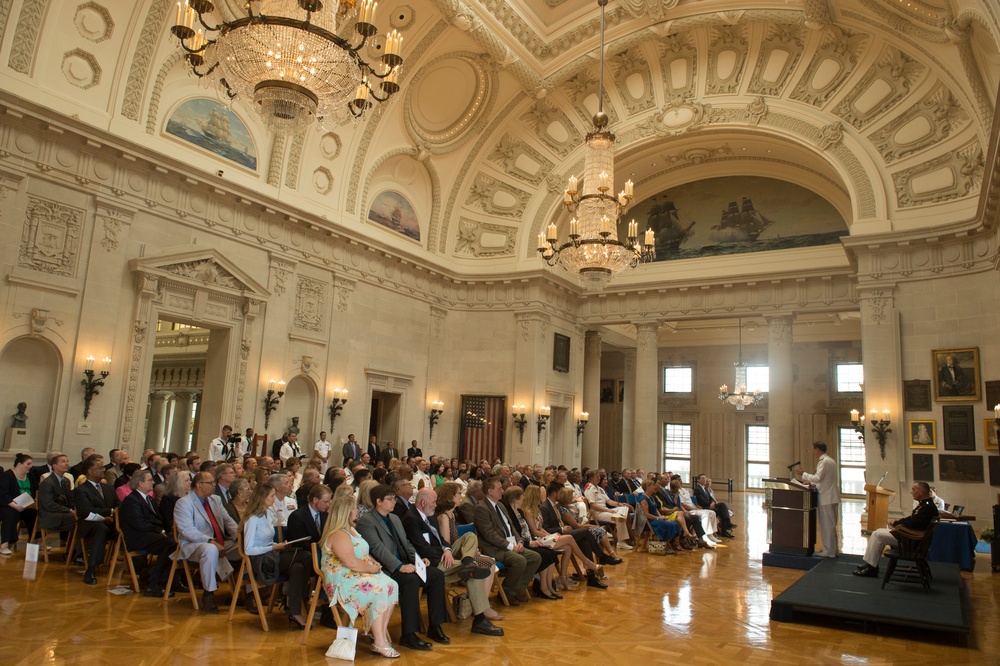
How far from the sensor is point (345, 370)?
16875mm

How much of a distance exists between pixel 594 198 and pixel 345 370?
8032 mm

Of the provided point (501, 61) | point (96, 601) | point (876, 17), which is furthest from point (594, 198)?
point (96, 601)

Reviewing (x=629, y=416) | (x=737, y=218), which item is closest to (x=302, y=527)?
(x=737, y=218)

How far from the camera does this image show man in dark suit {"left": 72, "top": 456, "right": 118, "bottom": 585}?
695 cm

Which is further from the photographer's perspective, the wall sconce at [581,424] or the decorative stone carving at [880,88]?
the wall sconce at [581,424]

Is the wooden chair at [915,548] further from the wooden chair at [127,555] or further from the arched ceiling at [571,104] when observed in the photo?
the arched ceiling at [571,104]

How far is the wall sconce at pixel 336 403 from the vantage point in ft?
53.5

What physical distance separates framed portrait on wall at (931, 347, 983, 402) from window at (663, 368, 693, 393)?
15.0m

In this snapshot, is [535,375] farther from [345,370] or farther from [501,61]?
[501,61]

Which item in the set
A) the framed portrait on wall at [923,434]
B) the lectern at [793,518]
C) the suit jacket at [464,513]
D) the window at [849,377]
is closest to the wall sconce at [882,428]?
the framed portrait on wall at [923,434]

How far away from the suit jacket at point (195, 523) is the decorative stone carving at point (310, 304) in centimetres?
954

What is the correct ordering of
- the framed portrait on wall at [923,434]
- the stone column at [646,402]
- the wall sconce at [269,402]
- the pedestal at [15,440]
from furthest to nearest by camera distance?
the stone column at [646,402] < the wall sconce at [269,402] < the framed portrait on wall at [923,434] < the pedestal at [15,440]

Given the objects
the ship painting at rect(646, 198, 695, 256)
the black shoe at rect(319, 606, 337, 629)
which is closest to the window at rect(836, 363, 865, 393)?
the ship painting at rect(646, 198, 695, 256)

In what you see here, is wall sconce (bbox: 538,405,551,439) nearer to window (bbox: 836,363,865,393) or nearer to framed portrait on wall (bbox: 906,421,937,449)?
framed portrait on wall (bbox: 906,421,937,449)
